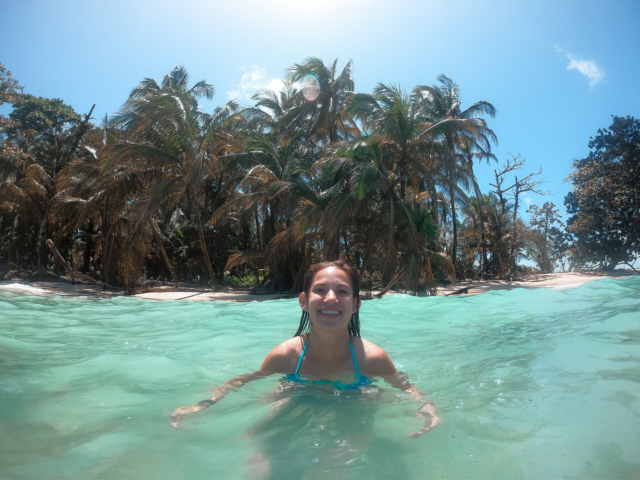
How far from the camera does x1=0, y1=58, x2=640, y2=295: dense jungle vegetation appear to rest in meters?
13.8

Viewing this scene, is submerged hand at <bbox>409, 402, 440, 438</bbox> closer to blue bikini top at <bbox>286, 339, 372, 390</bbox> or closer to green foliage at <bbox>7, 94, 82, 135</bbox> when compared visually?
blue bikini top at <bbox>286, 339, 372, 390</bbox>

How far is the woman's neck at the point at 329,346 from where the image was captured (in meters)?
2.72

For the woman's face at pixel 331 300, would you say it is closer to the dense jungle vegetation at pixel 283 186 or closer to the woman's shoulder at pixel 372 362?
the woman's shoulder at pixel 372 362

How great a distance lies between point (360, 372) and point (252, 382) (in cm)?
85

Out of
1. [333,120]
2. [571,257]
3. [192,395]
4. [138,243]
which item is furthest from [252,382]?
[571,257]

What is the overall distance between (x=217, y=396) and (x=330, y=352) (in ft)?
2.64

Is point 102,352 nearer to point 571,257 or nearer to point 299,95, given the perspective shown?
point 299,95

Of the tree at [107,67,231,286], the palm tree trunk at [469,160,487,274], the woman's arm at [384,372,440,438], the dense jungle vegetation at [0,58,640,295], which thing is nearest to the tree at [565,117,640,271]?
the dense jungle vegetation at [0,58,640,295]

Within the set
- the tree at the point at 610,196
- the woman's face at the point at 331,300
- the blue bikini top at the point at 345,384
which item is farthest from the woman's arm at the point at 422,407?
the tree at the point at 610,196

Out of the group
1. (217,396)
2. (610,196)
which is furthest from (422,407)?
(610,196)

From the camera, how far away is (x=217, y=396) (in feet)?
8.63

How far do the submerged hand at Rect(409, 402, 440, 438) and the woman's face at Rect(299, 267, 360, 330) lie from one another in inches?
27.2

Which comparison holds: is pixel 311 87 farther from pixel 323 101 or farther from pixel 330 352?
pixel 330 352

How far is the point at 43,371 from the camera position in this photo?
3.47 m
